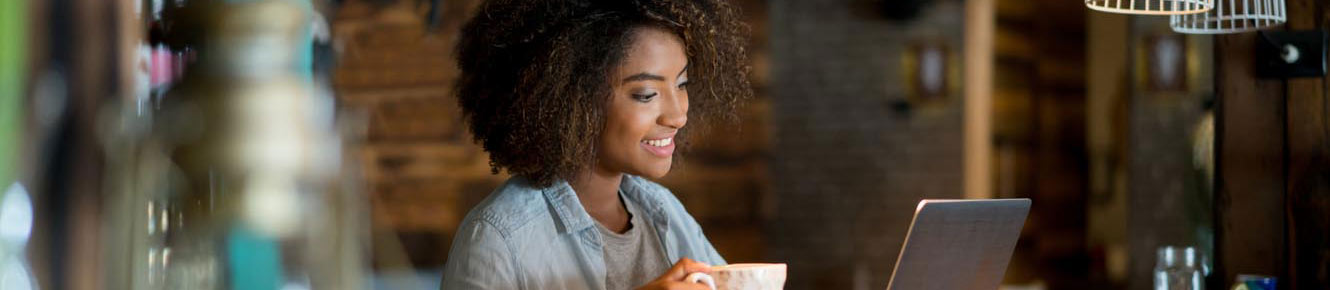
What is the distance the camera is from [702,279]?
1240mm

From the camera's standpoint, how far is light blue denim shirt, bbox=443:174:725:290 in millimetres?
1379

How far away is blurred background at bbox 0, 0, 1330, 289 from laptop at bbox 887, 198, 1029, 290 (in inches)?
20.9

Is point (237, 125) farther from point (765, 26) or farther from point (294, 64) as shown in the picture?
point (765, 26)

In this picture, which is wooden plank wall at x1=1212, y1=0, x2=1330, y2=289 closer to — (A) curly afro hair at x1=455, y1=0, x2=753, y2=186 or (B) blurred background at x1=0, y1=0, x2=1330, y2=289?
(B) blurred background at x1=0, y1=0, x2=1330, y2=289

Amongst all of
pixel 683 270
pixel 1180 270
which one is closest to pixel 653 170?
pixel 683 270

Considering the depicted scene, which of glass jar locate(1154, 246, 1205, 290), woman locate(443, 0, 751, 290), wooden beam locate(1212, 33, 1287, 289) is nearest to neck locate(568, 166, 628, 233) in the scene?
woman locate(443, 0, 751, 290)

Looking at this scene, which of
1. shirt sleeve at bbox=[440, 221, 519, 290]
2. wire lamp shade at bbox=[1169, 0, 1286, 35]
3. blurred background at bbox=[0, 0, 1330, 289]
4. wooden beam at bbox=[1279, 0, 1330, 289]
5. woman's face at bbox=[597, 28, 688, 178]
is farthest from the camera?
wooden beam at bbox=[1279, 0, 1330, 289]

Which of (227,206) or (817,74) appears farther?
(817,74)

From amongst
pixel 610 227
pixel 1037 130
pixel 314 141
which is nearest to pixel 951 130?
pixel 1037 130

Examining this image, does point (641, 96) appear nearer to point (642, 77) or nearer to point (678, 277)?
point (642, 77)

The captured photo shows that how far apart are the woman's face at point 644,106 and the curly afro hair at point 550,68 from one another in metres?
0.01

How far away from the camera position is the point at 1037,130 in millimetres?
6941

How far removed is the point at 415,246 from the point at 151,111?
6218 mm

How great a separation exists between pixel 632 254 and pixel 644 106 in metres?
0.22
